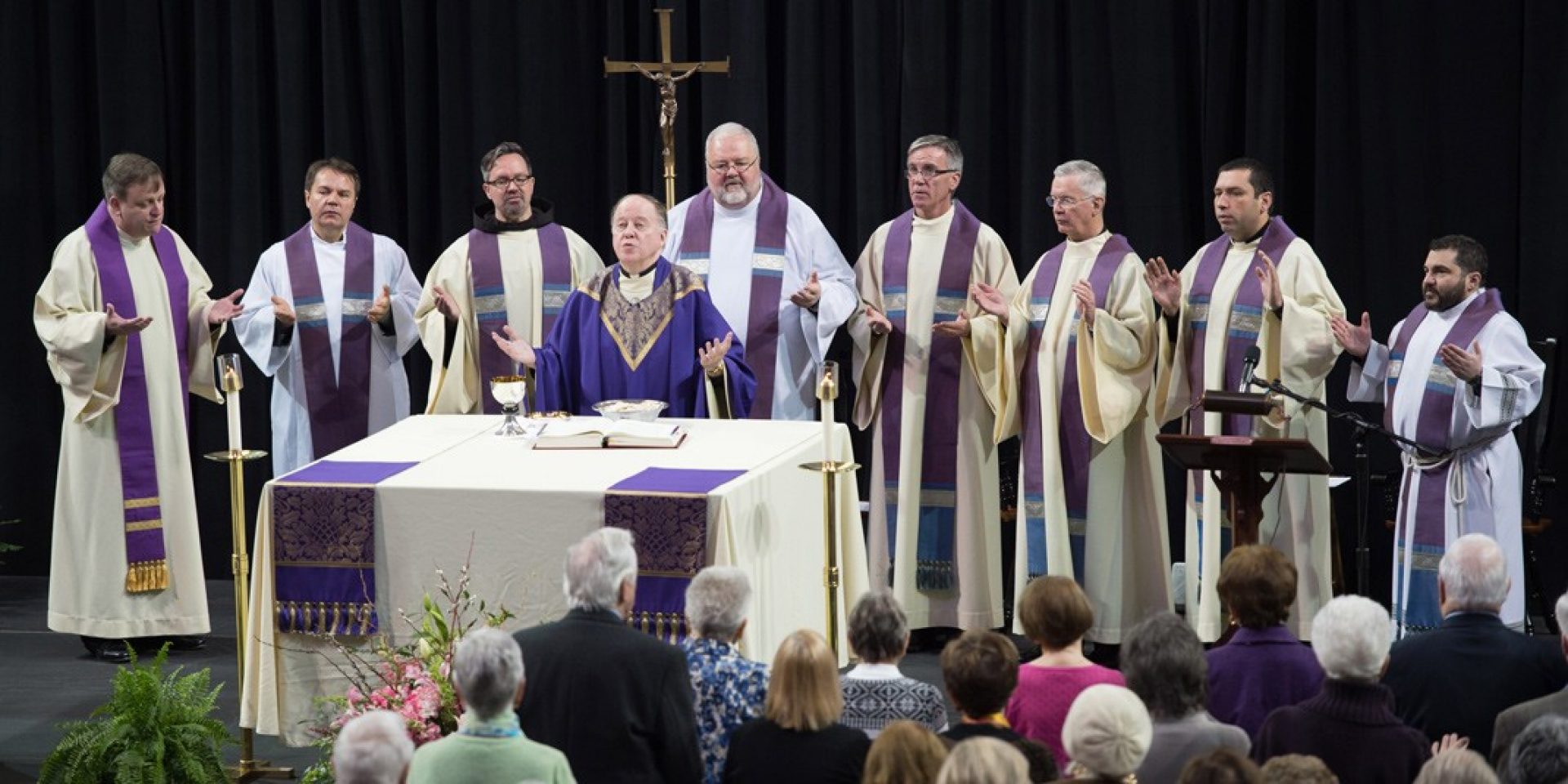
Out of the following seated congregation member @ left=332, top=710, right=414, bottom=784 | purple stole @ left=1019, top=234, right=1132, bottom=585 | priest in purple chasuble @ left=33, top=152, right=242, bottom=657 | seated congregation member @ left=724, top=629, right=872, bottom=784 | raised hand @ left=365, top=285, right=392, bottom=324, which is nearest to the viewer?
seated congregation member @ left=332, top=710, right=414, bottom=784

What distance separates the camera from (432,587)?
6.64 metres

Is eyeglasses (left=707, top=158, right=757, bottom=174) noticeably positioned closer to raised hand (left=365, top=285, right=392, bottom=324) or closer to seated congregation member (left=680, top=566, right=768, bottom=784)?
raised hand (left=365, top=285, right=392, bottom=324)

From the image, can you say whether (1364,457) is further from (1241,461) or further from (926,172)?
(926,172)

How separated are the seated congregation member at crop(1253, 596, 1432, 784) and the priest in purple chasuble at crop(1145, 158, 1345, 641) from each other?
12.0 ft

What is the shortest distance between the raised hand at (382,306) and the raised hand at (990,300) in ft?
8.48

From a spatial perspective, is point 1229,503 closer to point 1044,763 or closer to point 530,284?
point 530,284

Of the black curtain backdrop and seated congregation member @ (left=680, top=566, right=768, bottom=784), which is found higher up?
the black curtain backdrop

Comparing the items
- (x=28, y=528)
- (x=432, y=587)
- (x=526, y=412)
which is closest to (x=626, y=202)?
(x=526, y=412)

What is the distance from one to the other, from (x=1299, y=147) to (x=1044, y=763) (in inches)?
233

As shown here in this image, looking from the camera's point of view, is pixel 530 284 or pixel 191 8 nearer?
pixel 530 284

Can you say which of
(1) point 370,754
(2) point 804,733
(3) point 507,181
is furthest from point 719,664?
(3) point 507,181

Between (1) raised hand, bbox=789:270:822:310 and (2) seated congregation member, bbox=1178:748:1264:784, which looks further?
(1) raised hand, bbox=789:270:822:310

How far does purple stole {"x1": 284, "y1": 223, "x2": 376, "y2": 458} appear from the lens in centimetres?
934

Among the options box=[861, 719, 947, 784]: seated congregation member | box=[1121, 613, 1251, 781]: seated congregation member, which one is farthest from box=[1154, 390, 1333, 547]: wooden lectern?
box=[861, 719, 947, 784]: seated congregation member
